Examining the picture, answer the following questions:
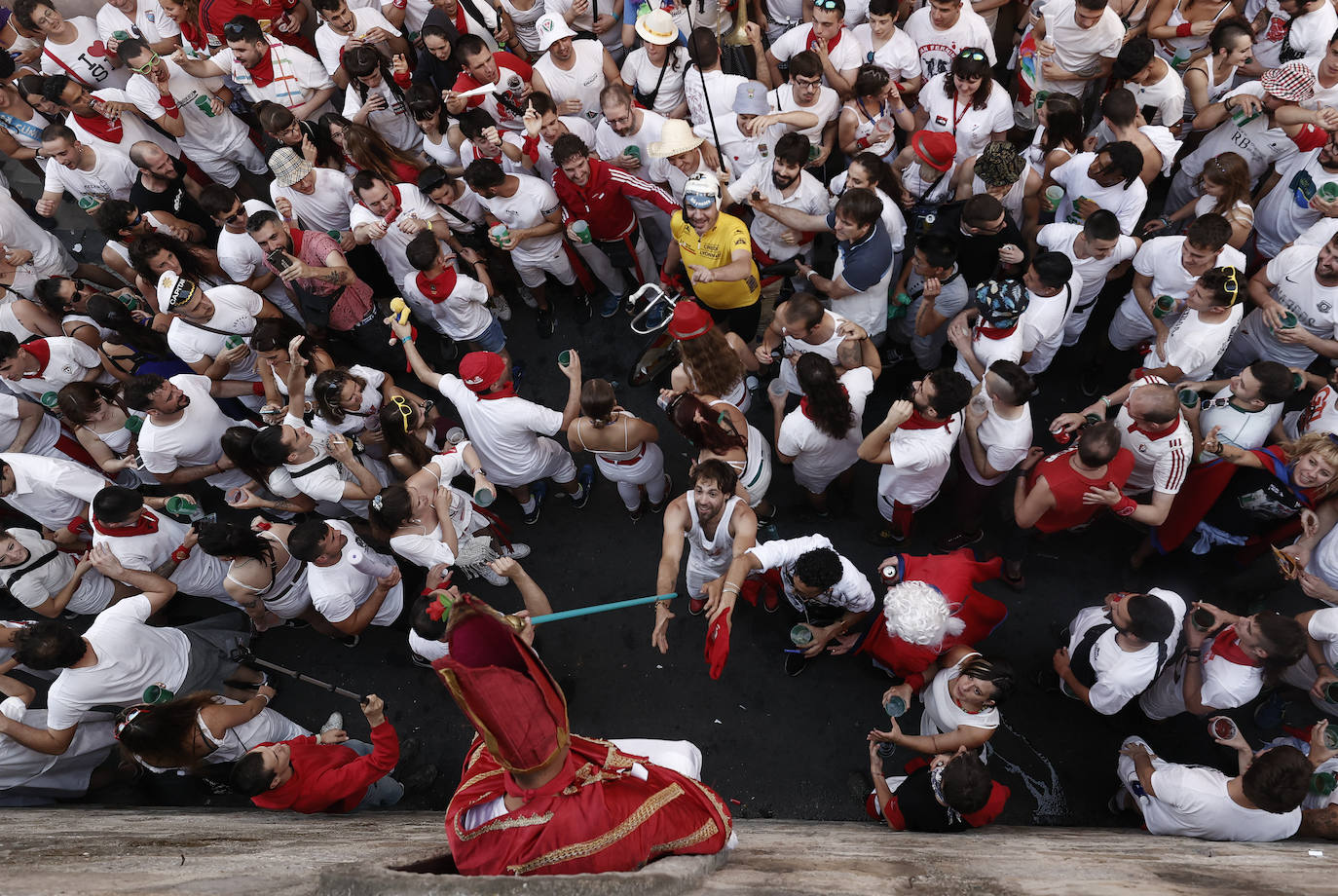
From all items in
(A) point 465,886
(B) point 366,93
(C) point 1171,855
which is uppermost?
(B) point 366,93

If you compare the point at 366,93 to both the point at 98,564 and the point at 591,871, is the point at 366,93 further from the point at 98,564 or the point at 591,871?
the point at 591,871

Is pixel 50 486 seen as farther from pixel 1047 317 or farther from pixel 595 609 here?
pixel 1047 317

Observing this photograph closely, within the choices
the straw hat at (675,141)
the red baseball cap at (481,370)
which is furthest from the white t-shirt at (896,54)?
the red baseball cap at (481,370)

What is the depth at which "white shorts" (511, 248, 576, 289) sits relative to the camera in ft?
23.6

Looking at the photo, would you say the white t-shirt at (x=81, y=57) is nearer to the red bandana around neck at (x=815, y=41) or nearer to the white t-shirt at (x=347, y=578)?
the white t-shirt at (x=347, y=578)

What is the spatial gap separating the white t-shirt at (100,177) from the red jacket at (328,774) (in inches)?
224

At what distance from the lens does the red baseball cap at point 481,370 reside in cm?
563

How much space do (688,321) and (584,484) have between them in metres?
2.05

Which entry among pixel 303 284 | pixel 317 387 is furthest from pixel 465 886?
pixel 303 284

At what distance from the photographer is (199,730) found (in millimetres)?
4715

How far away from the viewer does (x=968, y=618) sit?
16.4 ft

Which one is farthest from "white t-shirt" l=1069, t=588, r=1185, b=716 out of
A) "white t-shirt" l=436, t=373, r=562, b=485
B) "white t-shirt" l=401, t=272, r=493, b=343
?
"white t-shirt" l=401, t=272, r=493, b=343

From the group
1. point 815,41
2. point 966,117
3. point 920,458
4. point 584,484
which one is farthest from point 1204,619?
point 815,41

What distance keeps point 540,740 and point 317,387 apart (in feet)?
12.6
